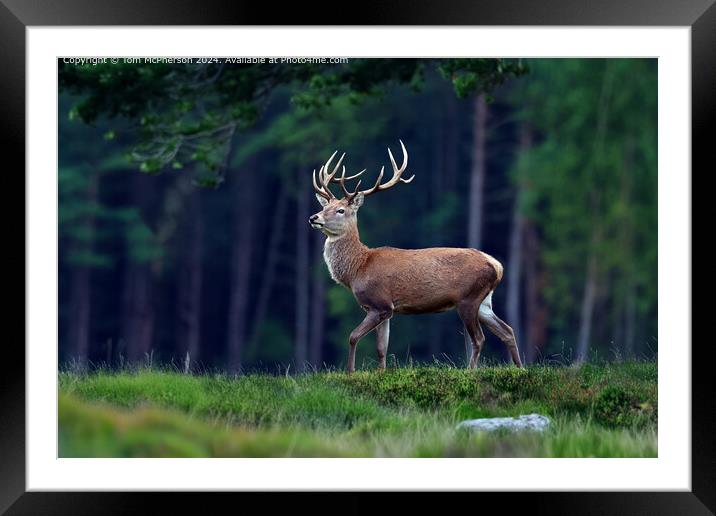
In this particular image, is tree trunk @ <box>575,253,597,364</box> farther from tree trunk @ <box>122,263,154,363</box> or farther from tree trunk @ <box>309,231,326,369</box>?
tree trunk @ <box>122,263,154,363</box>

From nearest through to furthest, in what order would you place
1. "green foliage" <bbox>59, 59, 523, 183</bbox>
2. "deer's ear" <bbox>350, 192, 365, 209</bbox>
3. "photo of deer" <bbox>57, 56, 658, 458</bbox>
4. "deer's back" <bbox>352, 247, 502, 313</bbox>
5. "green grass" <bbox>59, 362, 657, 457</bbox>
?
"green grass" <bbox>59, 362, 657, 457</bbox>
"photo of deer" <bbox>57, 56, 658, 458</bbox>
"deer's back" <bbox>352, 247, 502, 313</bbox>
"deer's ear" <bbox>350, 192, 365, 209</bbox>
"green foliage" <bbox>59, 59, 523, 183</bbox>

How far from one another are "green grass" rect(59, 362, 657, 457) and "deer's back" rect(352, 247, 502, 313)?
1.01 meters

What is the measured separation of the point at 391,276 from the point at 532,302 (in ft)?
57.9

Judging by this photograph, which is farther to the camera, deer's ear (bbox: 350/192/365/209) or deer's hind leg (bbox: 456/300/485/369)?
deer's ear (bbox: 350/192/365/209)

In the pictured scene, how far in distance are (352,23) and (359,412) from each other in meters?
3.57

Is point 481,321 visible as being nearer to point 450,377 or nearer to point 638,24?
point 450,377

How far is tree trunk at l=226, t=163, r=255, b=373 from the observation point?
1195 inches

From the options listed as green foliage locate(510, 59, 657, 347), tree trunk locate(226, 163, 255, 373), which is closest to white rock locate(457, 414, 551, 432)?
green foliage locate(510, 59, 657, 347)

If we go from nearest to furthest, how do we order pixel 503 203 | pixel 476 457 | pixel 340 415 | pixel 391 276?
pixel 476 457 → pixel 340 415 → pixel 391 276 → pixel 503 203

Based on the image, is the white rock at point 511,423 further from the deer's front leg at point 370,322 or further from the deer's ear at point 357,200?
the deer's ear at point 357,200

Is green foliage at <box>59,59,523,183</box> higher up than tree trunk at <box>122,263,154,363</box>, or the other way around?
green foliage at <box>59,59,523,183</box>

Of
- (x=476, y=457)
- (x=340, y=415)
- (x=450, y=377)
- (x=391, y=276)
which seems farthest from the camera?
(x=391, y=276)

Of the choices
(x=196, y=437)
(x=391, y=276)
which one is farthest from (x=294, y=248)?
(x=196, y=437)

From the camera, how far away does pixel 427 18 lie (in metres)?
7.74
